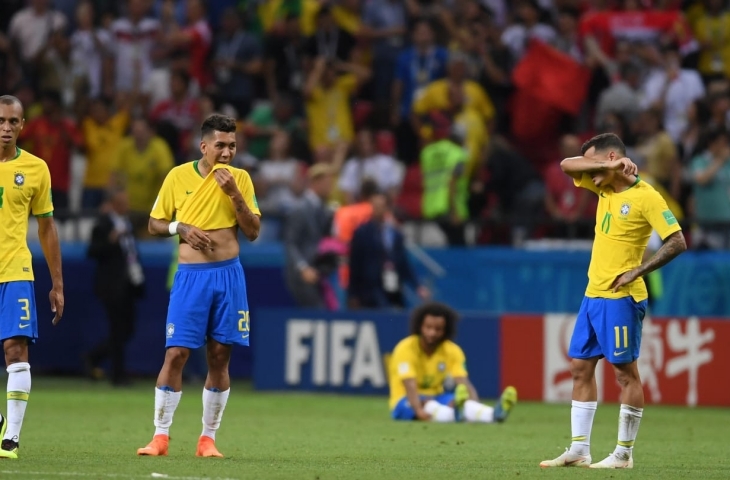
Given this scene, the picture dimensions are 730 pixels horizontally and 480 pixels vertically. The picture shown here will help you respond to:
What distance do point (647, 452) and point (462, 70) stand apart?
9796 mm

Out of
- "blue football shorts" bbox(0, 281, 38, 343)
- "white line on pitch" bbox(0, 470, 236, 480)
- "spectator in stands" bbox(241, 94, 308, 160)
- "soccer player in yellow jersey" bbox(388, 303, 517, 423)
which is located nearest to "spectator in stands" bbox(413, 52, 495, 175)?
"spectator in stands" bbox(241, 94, 308, 160)

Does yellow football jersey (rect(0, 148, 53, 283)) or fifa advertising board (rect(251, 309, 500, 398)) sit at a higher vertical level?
yellow football jersey (rect(0, 148, 53, 283))

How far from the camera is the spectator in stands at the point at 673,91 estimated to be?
64.7ft

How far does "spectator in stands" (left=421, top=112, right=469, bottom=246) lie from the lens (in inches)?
742

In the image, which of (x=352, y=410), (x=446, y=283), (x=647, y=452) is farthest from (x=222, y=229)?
(x=446, y=283)

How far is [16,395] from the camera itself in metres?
9.38

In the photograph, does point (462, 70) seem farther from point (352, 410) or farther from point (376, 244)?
point (352, 410)

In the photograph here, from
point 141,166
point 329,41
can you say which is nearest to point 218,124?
point 141,166

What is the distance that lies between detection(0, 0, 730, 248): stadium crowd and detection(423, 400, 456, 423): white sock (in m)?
4.93

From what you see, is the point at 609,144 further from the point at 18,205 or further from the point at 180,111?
the point at 180,111

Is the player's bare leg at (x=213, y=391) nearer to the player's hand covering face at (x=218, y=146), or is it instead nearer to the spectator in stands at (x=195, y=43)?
the player's hand covering face at (x=218, y=146)

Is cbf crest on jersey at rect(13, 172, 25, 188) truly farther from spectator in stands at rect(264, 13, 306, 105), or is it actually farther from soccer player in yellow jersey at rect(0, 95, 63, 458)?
spectator in stands at rect(264, 13, 306, 105)

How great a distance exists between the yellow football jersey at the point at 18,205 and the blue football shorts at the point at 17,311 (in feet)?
0.23

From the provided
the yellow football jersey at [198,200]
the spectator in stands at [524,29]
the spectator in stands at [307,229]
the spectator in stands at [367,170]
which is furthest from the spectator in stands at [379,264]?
the yellow football jersey at [198,200]
